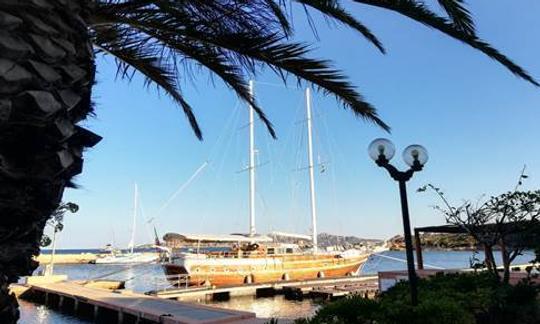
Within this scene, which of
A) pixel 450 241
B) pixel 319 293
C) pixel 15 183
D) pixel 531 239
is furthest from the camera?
pixel 319 293

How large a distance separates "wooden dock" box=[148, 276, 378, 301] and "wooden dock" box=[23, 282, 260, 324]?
13.5ft

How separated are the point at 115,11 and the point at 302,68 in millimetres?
1939

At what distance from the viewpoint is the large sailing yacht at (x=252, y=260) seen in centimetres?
2881

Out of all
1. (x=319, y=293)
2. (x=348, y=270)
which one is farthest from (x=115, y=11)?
(x=348, y=270)

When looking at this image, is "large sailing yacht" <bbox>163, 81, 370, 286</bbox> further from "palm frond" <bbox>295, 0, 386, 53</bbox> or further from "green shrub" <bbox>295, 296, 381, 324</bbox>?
"palm frond" <bbox>295, 0, 386, 53</bbox>

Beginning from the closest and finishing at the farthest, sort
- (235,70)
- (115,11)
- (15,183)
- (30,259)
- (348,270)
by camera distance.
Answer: (15,183), (30,259), (115,11), (235,70), (348,270)

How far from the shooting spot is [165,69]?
5723 mm

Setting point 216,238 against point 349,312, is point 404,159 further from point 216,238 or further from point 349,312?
point 216,238

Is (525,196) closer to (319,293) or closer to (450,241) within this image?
(450,241)

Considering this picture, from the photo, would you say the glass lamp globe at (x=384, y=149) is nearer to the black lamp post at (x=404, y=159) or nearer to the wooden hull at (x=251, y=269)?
the black lamp post at (x=404, y=159)

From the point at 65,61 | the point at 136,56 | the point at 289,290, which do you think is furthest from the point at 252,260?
the point at 65,61

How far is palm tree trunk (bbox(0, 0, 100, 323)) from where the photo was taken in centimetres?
237

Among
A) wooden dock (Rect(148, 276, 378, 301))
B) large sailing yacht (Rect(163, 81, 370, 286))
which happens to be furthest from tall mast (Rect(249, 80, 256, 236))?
wooden dock (Rect(148, 276, 378, 301))


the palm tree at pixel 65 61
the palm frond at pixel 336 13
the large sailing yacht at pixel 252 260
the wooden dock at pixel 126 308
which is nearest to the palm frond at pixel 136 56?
the palm tree at pixel 65 61
